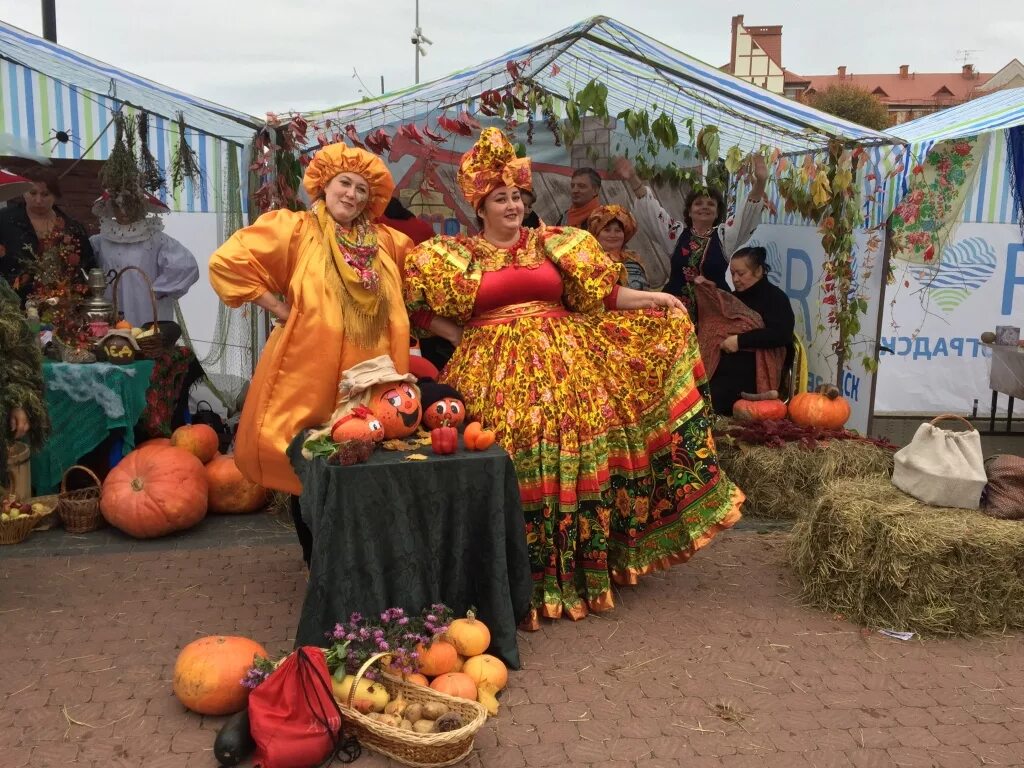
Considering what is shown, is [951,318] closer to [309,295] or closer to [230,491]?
[230,491]

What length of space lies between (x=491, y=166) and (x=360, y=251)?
679mm

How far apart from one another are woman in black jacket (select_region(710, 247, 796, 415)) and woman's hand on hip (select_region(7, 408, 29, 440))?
4.46 meters

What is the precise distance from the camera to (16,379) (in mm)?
4098

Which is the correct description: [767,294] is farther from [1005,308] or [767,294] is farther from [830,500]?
[1005,308]

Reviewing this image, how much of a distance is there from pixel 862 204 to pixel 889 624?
3.07 meters

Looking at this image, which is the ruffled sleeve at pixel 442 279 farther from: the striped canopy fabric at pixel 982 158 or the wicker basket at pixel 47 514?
the striped canopy fabric at pixel 982 158

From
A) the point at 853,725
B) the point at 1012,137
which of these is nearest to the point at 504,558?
the point at 853,725

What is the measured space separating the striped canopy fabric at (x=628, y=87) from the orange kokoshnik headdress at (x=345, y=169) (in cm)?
152

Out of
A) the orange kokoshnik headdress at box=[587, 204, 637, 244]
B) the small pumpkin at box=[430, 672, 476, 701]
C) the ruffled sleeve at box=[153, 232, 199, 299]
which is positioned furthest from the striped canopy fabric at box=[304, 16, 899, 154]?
the small pumpkin at box=[430, 672, 476, 701]

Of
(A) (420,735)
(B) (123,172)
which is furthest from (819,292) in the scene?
(B) (123,172)

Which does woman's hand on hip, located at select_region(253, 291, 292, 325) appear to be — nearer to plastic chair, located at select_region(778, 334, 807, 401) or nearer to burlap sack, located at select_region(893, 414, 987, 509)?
burlap sack, located at select_region(893, 414, 987, 509)

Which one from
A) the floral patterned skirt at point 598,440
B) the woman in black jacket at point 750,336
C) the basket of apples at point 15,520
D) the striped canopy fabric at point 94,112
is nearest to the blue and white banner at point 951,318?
the woman in black jacket at point 750,336

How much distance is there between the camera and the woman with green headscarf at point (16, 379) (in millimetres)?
4039

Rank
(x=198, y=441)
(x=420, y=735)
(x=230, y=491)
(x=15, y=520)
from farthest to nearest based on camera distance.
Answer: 1. (x=198, y=441)
2. (x=230, y=491)
3. (x=15, y=520)
4. (x=420, y=735)
